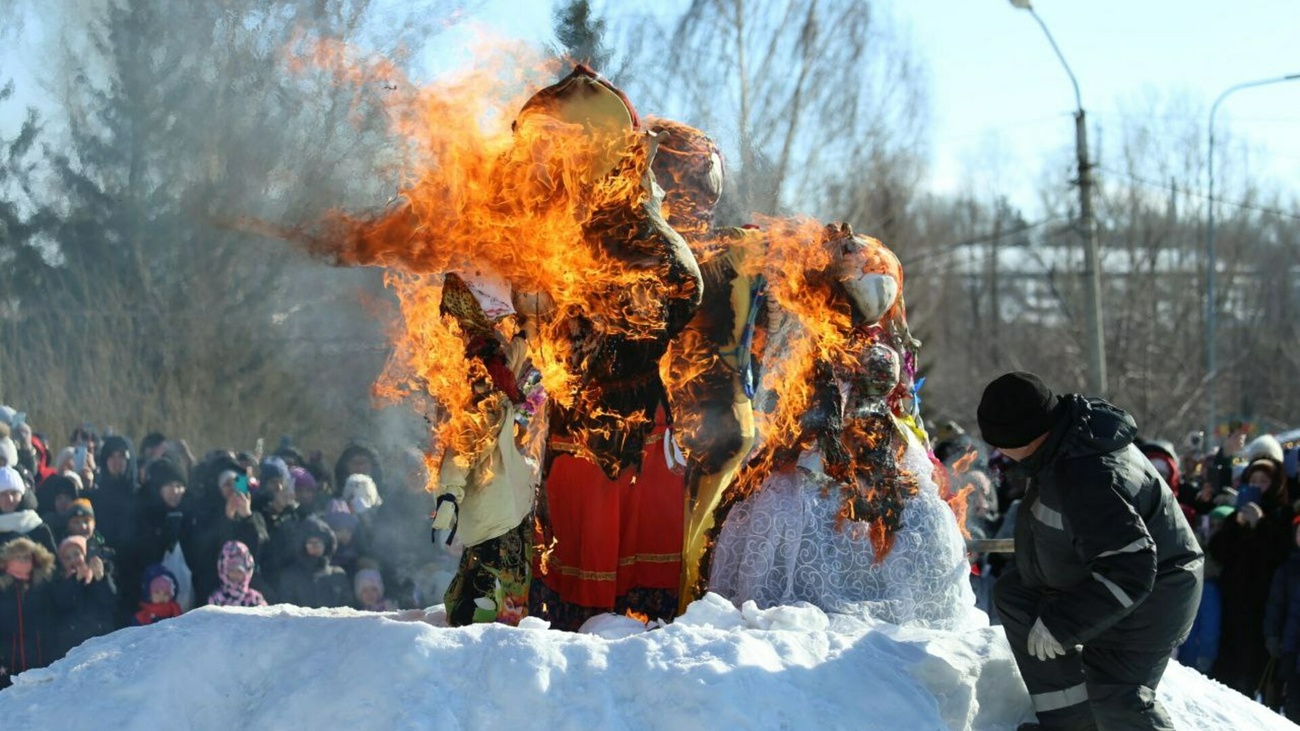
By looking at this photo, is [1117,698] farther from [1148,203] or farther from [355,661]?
[1148,203]

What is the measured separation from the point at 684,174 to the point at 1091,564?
2142mm

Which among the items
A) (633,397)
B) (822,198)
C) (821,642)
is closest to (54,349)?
(633,397)

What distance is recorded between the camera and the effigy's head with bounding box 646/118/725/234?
Answer: 505cm

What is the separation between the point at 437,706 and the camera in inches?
143

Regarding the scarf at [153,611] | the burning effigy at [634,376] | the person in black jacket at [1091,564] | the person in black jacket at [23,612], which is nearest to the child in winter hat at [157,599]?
the scarf at [153,611]

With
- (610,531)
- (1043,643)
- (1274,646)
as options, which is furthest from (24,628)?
(1274,646)

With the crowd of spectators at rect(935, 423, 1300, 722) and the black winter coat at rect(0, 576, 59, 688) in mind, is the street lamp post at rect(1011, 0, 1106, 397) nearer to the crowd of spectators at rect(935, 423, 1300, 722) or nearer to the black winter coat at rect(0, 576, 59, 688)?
the crowd of spectators at rect(935, 423, 1300, 722)

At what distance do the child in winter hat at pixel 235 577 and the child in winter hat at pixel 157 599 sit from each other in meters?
0.23

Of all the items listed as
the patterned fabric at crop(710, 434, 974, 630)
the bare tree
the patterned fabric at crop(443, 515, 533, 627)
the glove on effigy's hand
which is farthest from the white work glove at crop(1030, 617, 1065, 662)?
the glove on effigy's hand

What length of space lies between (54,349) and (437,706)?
4664 mm

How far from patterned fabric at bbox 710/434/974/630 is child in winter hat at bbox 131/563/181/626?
4.01m

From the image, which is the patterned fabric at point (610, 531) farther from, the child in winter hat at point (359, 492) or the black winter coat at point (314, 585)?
the child in winter hat at point (359, 492)

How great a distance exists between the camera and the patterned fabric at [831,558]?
15.9ft

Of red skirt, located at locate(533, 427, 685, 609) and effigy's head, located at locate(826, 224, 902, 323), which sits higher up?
effigy's head, located at locate(826, 224, 902, 323)
